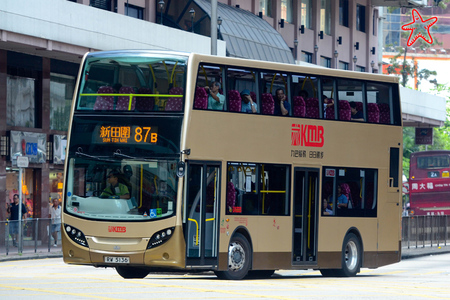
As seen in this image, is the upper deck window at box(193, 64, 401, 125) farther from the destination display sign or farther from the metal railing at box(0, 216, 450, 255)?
the metal railing at box(0, 216, 450, 255)

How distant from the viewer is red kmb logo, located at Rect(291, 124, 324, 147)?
18.8 m

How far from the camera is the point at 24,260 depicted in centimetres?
2761

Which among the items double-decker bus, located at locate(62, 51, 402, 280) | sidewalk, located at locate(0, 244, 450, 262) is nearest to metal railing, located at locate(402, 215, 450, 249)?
sidewalk, located at locate(0, 244, 450, 262)

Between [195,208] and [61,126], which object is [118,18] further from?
[195,208]

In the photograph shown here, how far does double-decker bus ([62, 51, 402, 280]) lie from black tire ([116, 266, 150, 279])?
0.08ft

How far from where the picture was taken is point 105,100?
55.2ft

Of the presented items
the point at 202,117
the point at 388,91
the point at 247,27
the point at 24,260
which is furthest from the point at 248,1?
the point at 202,117

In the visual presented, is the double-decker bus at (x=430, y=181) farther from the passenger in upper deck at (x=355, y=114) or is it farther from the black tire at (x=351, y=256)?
the passenger in upper deck at (x=355, y=114)

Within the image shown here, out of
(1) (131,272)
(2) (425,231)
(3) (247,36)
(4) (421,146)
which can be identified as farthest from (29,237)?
(4) (421,146)

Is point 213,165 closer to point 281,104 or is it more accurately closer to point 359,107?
point 281,104

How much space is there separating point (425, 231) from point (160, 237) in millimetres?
21365

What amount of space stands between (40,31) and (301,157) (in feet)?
42.0

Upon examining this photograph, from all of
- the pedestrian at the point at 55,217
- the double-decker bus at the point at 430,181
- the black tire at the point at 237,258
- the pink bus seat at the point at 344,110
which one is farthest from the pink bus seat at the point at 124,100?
the double-decker bus at the point at 430,181

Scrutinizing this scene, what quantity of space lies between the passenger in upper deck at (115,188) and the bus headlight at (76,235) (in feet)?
2.53
